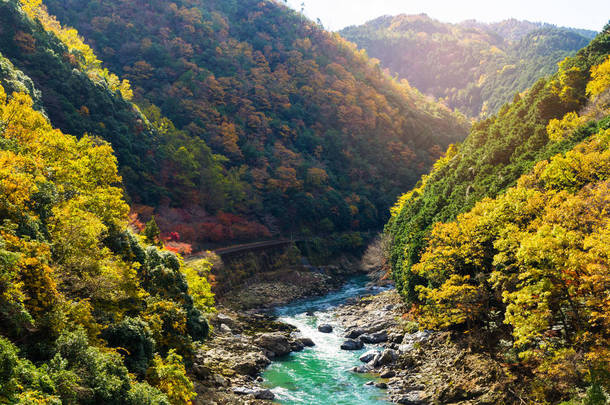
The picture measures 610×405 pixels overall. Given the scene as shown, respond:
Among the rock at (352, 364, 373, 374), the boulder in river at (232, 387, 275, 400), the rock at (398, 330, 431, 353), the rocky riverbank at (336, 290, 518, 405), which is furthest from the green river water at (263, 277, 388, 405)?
the rock at (398, 330, 431, 353)

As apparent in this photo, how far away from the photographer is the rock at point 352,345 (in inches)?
1366

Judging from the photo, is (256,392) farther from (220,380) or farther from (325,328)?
(325,328)

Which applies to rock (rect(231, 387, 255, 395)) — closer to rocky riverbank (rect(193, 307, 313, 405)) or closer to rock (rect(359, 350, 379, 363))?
rocky riverbank (rect(193, 307, 313, 405))

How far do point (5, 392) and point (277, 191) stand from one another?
238ft

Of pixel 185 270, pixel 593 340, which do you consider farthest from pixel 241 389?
pixel 593 340

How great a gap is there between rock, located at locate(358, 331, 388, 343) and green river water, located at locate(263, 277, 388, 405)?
2.97 feet

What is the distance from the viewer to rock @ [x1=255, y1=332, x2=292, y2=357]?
33.8m

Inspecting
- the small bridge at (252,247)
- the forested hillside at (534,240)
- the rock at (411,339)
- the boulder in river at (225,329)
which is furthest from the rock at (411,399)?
the small bridge at (252,247)

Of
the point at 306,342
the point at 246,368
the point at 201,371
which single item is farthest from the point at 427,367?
the point at 201,371

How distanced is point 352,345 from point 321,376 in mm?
6095

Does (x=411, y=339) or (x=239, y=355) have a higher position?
(x=239, y=355)

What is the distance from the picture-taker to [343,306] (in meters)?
50.8

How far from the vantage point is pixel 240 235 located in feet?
227

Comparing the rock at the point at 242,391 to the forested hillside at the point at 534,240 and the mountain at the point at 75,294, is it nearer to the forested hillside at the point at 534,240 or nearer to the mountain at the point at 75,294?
the mountain at the point at 75,294
